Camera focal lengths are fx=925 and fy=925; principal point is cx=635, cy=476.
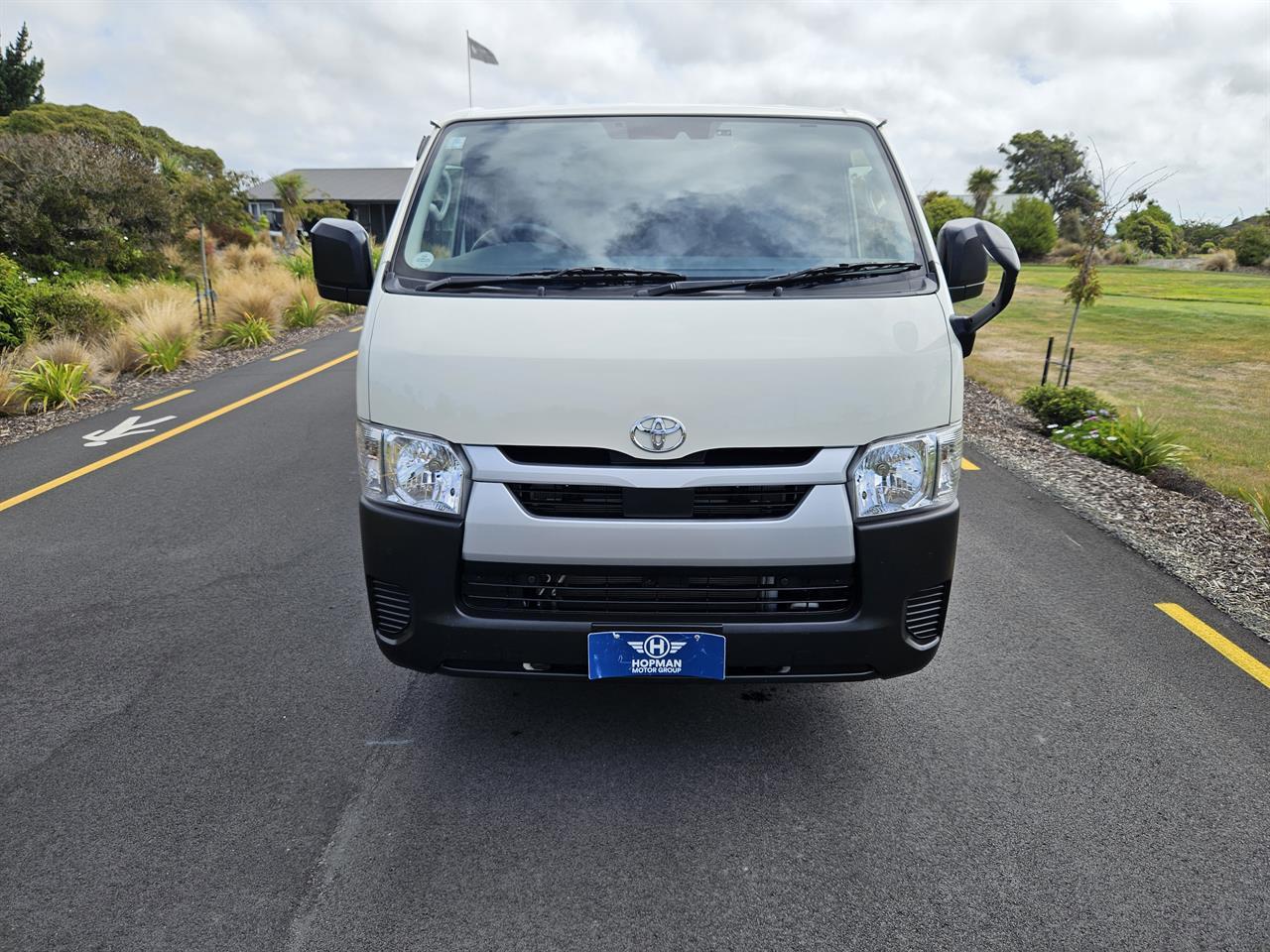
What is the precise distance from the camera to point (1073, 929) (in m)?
2.46

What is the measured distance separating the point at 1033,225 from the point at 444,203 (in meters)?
41.0

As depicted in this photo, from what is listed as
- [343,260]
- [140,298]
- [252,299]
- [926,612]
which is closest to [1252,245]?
[252,299]

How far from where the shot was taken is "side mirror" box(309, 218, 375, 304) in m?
3.52

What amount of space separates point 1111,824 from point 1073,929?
56cm

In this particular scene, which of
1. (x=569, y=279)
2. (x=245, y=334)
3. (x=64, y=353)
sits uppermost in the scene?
(x=569, y=279)

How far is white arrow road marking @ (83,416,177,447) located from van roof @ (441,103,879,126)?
19.0 feet

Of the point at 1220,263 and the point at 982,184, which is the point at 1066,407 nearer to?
the point at 1220,263

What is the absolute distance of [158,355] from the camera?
463 inches

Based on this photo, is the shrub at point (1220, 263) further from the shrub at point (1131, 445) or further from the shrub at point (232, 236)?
the shrub at point (232, 236)

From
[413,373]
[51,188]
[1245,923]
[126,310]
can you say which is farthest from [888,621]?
[51,188]

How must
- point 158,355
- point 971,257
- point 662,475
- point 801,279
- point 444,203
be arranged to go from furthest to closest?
1. point 158,355
2. point 444,203
3. point 971,257
4. point 801,279
5. point 662,475

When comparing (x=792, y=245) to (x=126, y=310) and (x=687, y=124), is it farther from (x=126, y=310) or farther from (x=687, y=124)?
(x=126, y=310)

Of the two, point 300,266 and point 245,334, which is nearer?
point 245,334

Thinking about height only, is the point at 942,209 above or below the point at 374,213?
above
